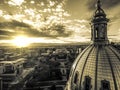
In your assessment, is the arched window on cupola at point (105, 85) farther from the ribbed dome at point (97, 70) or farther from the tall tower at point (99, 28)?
the tall tower at point (99, 28)

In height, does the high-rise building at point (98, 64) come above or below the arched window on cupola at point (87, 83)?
above

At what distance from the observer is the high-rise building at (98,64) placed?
1947 cm

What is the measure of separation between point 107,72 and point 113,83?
1522mm

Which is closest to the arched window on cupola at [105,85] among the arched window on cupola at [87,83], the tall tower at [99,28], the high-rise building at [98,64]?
the high-rise building at [98,64]

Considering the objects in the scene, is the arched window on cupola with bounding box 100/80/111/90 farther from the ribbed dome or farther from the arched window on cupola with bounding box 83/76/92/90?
the arched window on cupola with bounding box 83/76/92/90

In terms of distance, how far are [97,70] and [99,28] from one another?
279 inches

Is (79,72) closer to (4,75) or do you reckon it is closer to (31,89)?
(31,89)

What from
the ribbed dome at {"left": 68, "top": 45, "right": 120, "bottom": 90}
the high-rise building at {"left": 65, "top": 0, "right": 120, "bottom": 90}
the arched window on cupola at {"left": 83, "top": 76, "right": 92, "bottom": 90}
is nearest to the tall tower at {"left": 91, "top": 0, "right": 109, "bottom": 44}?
the high-rise building at {"left": 65, "top": 0, "right": 120, "bottom": 90}

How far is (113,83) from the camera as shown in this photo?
61.9 ft

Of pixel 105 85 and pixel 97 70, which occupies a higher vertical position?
pixel 97 70

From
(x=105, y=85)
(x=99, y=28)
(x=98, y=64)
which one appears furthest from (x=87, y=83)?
(x=99, y=28)

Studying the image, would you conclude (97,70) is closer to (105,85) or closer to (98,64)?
(98,64)

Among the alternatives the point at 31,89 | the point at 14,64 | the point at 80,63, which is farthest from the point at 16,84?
the point at 80,63

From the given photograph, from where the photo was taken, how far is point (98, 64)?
20953 mm
